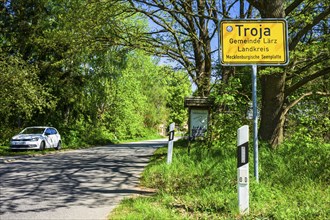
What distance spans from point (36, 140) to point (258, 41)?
16970 mm

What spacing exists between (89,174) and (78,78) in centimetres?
2098

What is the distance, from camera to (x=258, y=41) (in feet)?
21.3

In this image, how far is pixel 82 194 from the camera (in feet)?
24.5

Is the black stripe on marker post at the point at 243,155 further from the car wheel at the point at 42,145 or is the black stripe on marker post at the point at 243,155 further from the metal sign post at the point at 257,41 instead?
the car wheel at the point at 42,145

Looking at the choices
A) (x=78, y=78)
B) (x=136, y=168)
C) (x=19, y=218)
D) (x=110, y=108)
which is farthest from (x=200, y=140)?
(x=110, y=108)

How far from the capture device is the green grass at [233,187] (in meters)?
5.30

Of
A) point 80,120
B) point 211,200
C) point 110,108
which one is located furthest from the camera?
point 110,108

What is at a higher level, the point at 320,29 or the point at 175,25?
the point at 175,25

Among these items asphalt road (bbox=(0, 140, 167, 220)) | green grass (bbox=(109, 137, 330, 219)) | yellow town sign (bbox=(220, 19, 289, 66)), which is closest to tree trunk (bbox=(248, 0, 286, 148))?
green grass (bbox=(109, 137, 330, 219))

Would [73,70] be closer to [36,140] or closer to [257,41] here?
[36,140]

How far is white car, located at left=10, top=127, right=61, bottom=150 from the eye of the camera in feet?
65.6

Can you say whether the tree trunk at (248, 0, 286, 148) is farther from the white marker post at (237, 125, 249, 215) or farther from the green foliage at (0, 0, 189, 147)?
the green foliage at (0, 0, 189, 147)

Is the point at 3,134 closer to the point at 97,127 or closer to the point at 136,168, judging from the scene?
the point at 97,127

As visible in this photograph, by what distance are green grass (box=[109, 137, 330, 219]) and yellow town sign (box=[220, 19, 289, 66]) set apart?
2.30m
